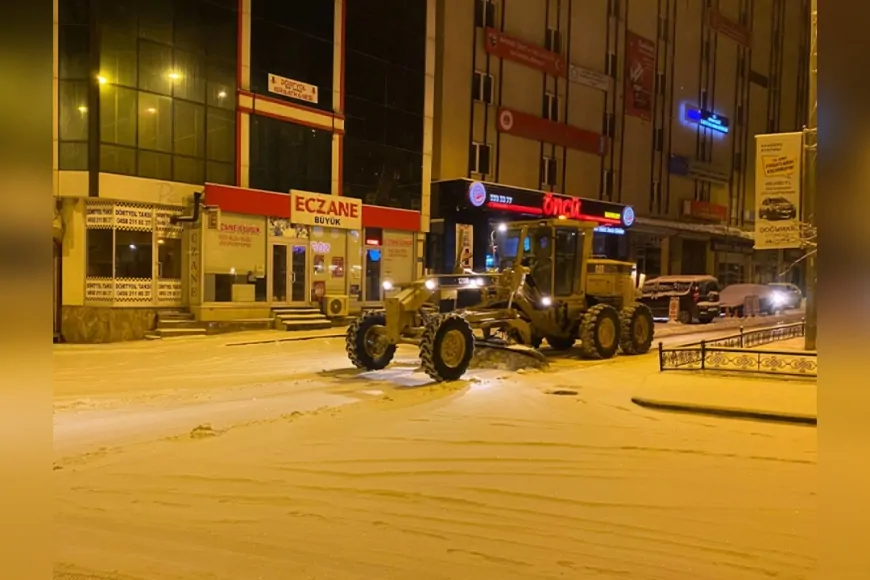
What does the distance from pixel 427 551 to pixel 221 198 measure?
54.6 feet

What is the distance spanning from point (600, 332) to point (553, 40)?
20933mm

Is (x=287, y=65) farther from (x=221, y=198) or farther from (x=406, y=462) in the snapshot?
(x=406, y=462)

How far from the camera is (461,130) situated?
27.8 m

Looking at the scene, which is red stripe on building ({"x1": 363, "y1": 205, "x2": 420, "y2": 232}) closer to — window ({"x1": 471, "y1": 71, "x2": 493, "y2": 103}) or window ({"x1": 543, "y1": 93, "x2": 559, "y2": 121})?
window ({"x1": 471, "y1": 71, "x2": 493, "y2": 103})

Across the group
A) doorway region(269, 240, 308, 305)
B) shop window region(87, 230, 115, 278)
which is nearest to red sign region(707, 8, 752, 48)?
doorway region(269, 240, 308, 305)

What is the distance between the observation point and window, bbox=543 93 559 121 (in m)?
31.0

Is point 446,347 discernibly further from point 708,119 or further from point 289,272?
point 708,119

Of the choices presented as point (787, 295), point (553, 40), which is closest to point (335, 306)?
point (553, 40)

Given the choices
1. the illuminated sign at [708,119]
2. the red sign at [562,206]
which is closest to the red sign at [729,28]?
the illuminated sign at [708,119]

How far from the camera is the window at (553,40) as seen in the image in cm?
3081

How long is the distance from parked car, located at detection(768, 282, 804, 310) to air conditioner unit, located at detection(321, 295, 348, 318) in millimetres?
18669

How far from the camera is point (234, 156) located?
20.2 meters

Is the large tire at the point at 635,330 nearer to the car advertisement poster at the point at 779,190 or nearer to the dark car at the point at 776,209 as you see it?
the car advertisement poster at the point at 779,190

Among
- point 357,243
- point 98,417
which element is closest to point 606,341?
point 98,417
